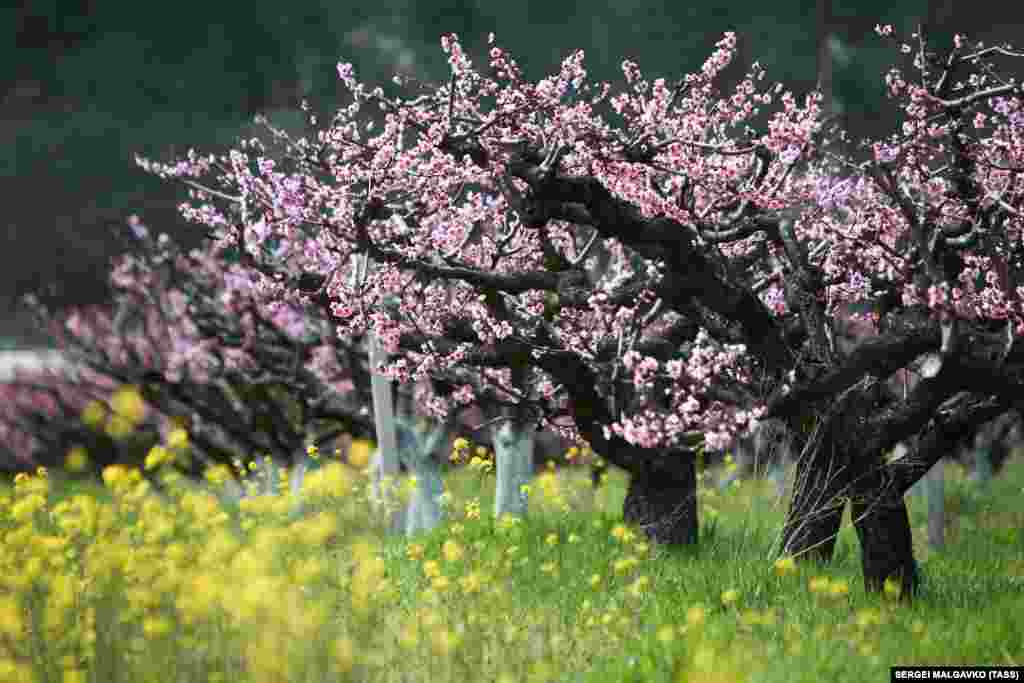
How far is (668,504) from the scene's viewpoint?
1248 cm

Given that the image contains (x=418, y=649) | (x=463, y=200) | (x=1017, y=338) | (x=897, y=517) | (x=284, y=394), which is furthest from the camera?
(x=284, y=394)

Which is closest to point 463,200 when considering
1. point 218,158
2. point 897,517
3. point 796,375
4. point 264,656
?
point 218,158

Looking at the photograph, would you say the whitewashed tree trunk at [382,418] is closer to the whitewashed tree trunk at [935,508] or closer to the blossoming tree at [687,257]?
the blossoming tree at [687,257]

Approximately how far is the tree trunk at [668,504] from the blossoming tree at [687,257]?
0.09 feet

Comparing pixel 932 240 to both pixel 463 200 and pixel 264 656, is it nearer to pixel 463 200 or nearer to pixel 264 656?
pixel 463 200

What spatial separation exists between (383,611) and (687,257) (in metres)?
3.83

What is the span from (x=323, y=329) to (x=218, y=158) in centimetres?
678

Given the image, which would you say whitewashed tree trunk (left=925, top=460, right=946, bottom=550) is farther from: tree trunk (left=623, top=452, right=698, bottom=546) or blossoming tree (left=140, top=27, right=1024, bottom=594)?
tree trunk (left=623, top=452, right=698, bottom=546)

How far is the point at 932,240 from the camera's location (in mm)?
9883

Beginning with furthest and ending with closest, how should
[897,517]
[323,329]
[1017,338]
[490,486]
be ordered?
[323,329]
[490,486]
[897,517]
[1017,338]

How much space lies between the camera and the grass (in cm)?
710

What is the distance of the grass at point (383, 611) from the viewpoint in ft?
23.3

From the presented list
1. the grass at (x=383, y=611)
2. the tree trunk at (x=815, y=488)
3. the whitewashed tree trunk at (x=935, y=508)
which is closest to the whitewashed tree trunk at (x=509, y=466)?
the grass at (x=383, y=611)

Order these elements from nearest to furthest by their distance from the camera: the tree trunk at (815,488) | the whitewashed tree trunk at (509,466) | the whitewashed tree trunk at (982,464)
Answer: the tree trunk at (815,488) < the whitewashed tree trunk at (509,466) < the whitewashed tree trunk at (982,464)
